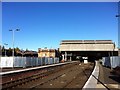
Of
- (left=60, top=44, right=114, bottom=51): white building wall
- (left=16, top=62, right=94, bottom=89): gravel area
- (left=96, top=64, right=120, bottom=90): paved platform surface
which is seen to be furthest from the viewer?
(left=60, top=44, right=114, bottom=51): white building wall

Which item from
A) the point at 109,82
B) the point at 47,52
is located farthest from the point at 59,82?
the point at 47,52

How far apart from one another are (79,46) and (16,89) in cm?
10869

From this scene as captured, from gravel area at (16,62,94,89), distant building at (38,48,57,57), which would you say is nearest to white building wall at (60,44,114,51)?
distant building at (38,48,57,57)

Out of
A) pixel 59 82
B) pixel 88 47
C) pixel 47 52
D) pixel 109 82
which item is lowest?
pixel 59 82

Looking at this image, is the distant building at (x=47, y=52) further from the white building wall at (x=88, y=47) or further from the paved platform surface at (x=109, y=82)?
the paved platform surface at (x=109, y=82)

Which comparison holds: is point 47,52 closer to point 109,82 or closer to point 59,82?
point 59,82

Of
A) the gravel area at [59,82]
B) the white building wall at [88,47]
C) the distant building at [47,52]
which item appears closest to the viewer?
the gravel area at [59,82]

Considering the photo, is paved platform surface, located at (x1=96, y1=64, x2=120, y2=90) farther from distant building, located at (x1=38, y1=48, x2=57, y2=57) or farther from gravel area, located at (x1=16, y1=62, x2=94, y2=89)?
distant building, located at (x1=38, y1=48, x2=57, y2=57)

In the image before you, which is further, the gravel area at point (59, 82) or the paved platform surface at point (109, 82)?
the gravel area at point (59, 82)

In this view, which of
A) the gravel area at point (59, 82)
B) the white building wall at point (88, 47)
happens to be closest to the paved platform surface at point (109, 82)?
the gravel area at point (59, 82)

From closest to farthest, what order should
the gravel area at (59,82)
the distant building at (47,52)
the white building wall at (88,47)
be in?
the gravel area at (59,82) → the white building wall at (88,47) → the distant building at (47,52)

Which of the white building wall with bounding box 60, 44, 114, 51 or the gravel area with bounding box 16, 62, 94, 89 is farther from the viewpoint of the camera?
the white building wall with bounding box 60, 44, 114, 51

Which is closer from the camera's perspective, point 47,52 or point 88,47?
point 88,47

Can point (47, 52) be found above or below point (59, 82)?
above
